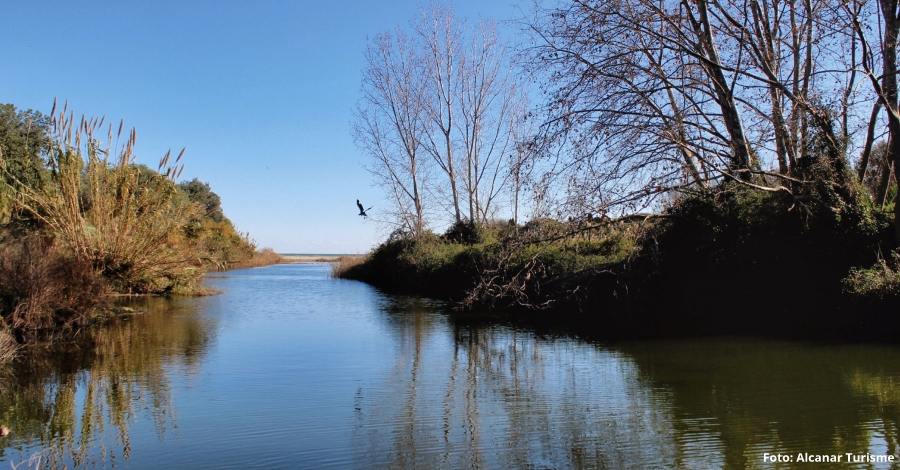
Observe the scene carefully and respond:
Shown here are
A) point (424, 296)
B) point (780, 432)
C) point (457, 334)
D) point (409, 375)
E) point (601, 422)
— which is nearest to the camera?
point (780, 432)


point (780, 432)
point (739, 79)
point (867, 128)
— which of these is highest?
point (739, 79)

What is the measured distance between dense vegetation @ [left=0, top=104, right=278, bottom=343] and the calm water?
1.21m

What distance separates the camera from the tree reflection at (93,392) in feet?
17.0

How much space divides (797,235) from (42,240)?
14.4 metres

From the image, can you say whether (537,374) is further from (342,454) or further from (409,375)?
(342,454)

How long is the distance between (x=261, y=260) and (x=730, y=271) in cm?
4874

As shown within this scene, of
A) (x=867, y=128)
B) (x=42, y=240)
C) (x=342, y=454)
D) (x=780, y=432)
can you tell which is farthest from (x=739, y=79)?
(x=42, y=240)

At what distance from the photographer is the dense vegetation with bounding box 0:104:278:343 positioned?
1057 centimetres

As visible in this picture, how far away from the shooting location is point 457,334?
1230 centimetres

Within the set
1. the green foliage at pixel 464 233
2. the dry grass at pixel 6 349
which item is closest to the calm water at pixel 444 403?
the dry grass at pixel 6 349

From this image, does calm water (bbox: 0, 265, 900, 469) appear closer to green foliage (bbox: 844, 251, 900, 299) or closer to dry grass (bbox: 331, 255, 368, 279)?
green foliage (bbox: 844, 251, 900, 299)

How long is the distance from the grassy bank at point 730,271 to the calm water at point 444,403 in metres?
1.21

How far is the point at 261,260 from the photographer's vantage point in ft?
182

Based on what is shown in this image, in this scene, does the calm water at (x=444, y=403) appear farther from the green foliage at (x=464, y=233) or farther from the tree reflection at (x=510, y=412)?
the green foliage at (x=464, y=233)
